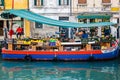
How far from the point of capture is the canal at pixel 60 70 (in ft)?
87.8

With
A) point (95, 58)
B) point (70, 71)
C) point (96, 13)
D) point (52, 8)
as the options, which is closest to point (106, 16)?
Answer: point (96, 13)

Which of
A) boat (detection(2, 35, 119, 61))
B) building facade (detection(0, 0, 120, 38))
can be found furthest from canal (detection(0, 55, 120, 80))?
building facade (detection(0, 0, 120, 38))

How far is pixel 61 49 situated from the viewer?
31.9 meters

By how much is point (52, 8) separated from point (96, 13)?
3.85m

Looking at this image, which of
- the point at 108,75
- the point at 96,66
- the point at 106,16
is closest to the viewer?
the point at 108,75

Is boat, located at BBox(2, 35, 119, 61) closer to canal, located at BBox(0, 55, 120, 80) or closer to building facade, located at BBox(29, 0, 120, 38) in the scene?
canal, located at BBox(0, 55, 120, 80)

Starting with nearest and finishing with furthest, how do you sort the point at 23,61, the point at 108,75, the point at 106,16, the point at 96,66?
the point at 108,75 → the point at 96,66 → the point at 23,61 → the point at 106,16

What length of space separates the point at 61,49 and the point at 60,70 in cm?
312

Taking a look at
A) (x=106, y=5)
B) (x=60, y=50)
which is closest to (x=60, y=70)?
(x=60, y=50)

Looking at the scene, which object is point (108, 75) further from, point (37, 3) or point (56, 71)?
point (37, 3)

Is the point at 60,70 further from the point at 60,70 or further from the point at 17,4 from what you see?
the point at 17,4

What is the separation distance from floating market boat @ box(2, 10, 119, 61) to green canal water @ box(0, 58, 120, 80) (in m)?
0.45

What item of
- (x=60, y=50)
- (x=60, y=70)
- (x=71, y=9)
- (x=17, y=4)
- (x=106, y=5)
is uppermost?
(x=17, y=4)

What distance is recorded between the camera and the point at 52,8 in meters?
39.4
